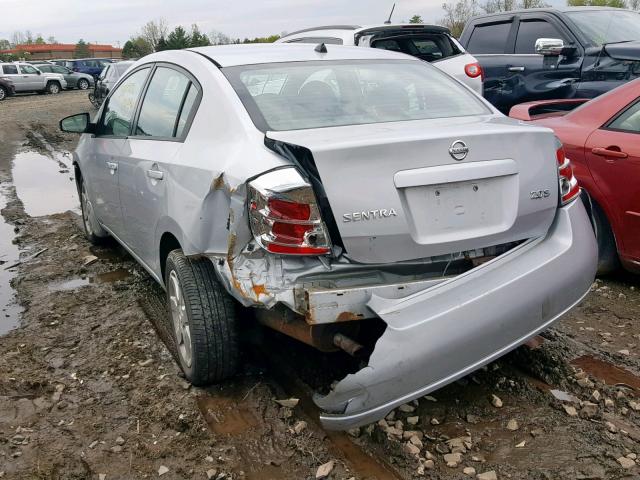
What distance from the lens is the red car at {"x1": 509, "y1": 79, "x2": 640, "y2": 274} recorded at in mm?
4203

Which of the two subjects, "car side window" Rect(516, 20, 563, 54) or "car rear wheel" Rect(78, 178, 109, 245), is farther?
"car side window" Rect(516, 20, 563, 54)

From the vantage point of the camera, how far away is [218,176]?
9.59ft

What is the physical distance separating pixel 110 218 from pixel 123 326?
1030 mm

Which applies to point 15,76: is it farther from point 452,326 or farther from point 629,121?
point 452,326

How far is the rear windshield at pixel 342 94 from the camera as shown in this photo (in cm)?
317

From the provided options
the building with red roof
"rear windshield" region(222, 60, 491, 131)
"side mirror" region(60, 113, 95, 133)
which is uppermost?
"rear windshield" region(222, 60, 491, 131)

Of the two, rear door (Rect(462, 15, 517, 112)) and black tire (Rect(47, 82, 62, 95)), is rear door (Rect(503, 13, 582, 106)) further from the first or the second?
black tire (Rect(47, 82, 62, 95))

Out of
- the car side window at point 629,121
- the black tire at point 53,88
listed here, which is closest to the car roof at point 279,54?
the car side window at point 629,121

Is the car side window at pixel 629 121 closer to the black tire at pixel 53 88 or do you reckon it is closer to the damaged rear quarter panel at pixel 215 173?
the damaged rear quarter panel at pixel 215 173

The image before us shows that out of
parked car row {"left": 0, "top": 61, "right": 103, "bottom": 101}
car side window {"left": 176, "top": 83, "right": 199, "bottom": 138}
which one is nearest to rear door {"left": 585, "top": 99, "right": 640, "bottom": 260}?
car side window {"left": 176, "top": 83, "right": 199, "bottom": 138}

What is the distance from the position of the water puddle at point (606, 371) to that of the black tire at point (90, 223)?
13.4ft

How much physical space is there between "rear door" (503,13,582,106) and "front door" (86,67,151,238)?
196 inches

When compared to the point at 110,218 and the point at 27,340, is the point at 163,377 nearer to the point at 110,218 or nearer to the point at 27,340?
the point at 27,340

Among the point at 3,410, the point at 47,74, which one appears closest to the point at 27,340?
the point at 3,410
